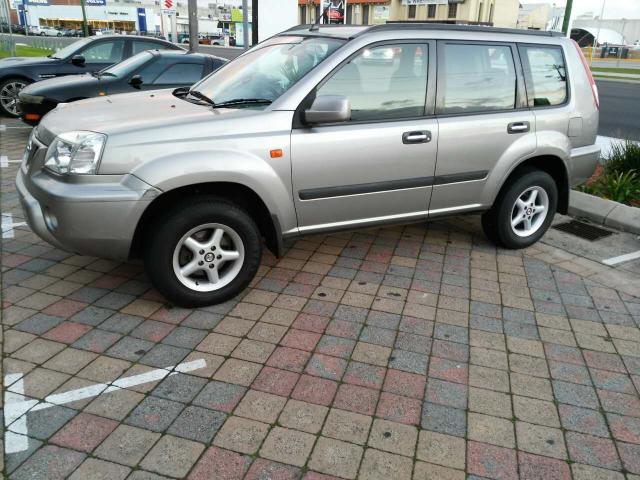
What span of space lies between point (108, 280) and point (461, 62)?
3.16m

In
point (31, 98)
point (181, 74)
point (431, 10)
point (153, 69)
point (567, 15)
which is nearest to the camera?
point (31, 98)

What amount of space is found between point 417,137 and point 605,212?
2.94 m

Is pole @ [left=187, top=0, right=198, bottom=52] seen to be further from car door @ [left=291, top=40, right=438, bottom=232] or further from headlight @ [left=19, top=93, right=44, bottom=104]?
car door @ [left=291, top=40, right=438, bottom=232]

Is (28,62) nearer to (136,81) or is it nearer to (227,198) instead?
(136,81)

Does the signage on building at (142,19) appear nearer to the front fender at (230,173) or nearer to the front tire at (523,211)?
the front tire at (523,211)

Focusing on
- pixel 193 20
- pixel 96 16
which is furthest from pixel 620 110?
pixel 96 16

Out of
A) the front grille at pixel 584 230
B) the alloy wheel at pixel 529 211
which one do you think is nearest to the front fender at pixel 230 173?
the alloy wheel at pixel 529 211

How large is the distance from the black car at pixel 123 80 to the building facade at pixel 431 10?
1957 inches

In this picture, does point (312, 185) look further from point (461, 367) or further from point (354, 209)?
point (461, 367)

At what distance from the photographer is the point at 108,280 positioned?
413cm

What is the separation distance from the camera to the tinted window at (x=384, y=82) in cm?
389

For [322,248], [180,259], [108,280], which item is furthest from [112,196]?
[322,248]

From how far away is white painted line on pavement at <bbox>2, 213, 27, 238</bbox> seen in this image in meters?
4.89

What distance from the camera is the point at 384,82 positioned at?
405 centimetres
